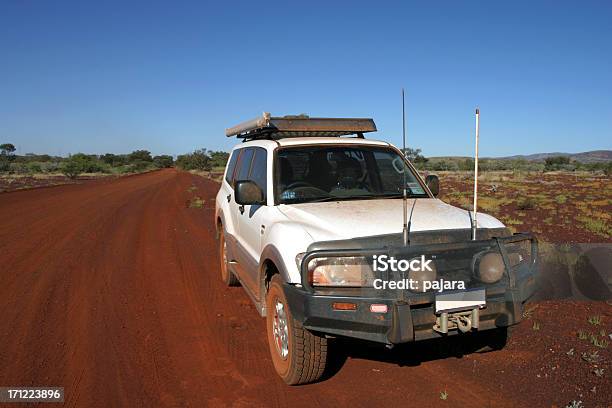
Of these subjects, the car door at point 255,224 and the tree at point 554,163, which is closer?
the car door at point 255,224

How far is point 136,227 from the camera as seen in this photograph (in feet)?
38.8

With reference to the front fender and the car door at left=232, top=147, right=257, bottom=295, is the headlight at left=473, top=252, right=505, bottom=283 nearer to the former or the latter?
the front fender

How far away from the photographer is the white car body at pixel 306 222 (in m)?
3.47

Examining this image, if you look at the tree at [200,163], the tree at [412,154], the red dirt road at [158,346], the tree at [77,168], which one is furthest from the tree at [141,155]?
the red dirt road at [158,346]

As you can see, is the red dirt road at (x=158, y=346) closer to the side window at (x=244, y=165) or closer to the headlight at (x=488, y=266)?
Result: the headlight at (x=488, y=266)

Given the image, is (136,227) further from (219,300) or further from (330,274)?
(330,274)

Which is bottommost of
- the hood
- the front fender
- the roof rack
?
the front fender

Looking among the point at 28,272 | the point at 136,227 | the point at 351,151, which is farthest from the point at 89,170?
the point at 351,151

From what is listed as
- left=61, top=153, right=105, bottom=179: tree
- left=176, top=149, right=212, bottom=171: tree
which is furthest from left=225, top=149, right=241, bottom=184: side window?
left=176, top=149, right=212, bottom=171: tree

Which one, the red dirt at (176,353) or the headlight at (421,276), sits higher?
A: the headlight at (421,276)

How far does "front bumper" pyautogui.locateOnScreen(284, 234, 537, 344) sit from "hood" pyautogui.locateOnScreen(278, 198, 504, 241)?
420mm

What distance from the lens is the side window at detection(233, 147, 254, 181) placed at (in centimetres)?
578

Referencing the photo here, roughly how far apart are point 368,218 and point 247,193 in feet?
4.27

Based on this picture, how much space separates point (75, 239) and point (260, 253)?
719 cm
